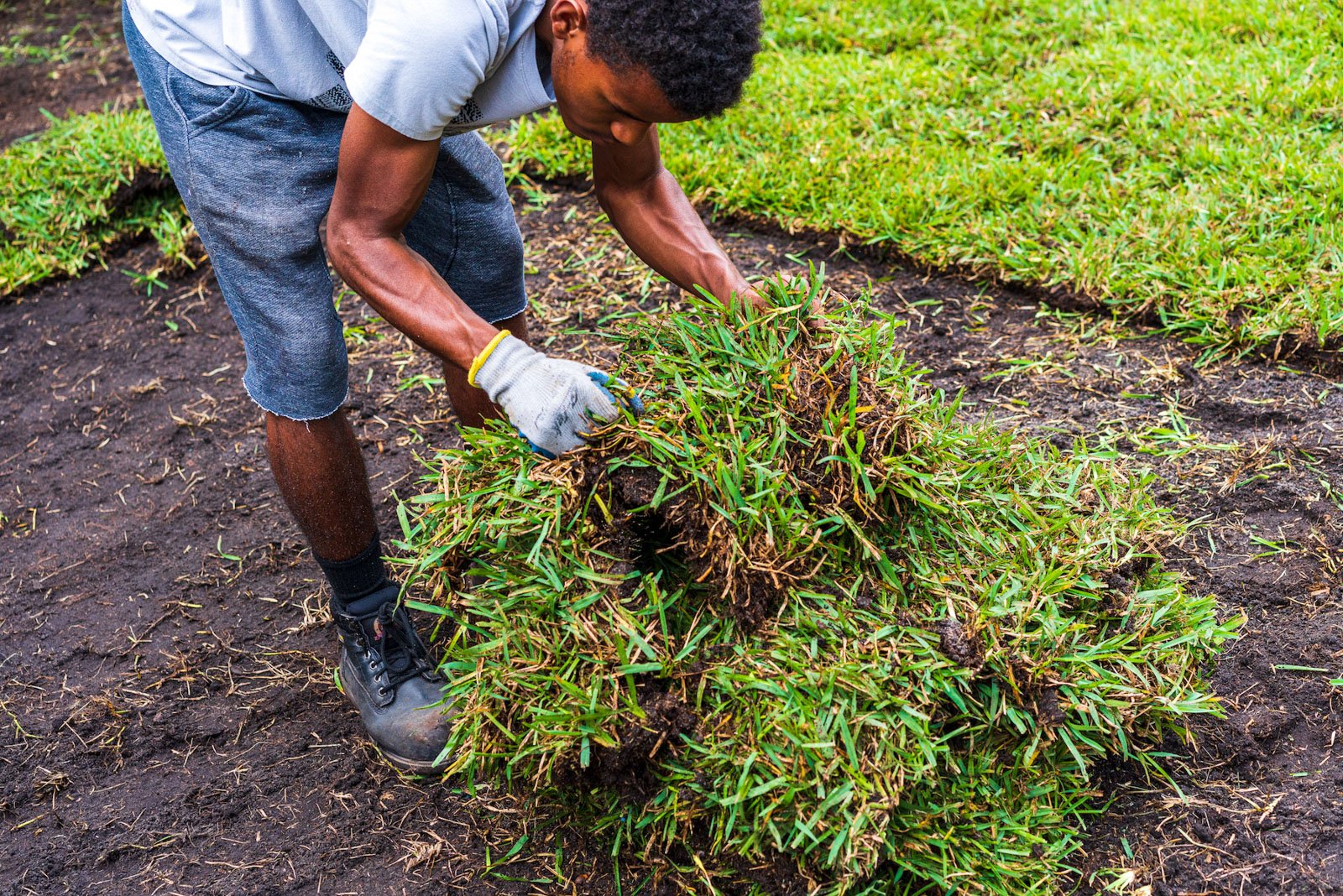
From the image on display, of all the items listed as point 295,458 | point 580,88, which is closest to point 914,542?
point 580,88

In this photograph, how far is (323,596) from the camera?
2998mm

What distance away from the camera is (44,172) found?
4668 mm

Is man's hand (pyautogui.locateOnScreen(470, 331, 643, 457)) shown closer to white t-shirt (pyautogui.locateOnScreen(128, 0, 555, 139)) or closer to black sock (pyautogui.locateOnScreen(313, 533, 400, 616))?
white t-shirt (pyautogui.locateOnScreen(128, 0, 555, 139))

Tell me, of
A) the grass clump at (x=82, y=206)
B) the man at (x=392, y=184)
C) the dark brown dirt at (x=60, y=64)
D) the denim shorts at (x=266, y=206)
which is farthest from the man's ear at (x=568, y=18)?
the dark brown dirt at (x=60, y=64)

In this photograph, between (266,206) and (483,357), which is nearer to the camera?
(483,357)

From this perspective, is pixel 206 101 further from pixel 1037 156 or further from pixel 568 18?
pixel 1037 156

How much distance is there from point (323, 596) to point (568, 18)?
175cm

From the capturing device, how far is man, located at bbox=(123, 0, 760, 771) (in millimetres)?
1922

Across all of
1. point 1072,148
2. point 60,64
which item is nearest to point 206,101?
point 1072,148

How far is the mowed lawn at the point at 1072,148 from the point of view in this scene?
363 cm

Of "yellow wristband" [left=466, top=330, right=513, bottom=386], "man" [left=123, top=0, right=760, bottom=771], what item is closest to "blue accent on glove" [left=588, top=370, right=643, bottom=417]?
"man" [left=123, top=0, right=760, bottom=771]

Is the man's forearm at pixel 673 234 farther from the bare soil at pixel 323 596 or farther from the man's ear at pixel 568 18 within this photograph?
the bare soil at pixel 323 596

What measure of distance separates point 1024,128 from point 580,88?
118 inches

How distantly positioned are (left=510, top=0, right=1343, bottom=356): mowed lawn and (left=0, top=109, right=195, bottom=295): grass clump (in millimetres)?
1524
